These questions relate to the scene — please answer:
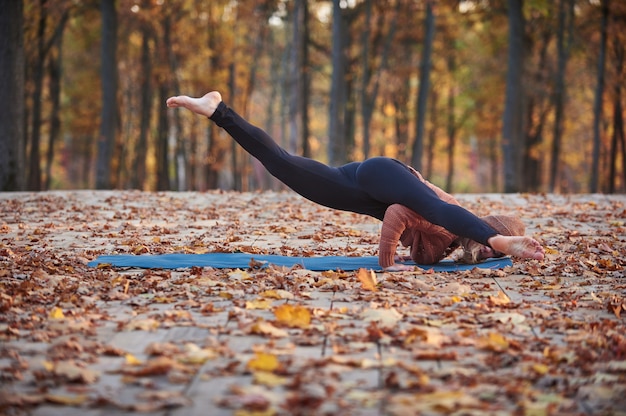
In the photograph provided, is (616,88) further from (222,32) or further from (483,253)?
(483,253)

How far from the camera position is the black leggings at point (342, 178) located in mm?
6359

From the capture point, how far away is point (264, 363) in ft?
11.6

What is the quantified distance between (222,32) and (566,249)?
75.3ft

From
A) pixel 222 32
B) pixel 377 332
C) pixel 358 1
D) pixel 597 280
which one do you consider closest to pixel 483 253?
pixel 597 280

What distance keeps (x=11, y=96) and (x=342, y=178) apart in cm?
1109

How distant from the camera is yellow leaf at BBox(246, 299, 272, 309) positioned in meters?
4.79

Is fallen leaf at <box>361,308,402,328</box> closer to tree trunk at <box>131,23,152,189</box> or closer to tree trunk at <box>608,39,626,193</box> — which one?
tree trunk at <box>131,23,152,189</box>

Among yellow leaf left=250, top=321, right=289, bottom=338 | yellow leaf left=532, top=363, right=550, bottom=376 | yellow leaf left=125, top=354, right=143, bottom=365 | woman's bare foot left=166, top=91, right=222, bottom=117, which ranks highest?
woman's bare foot left=166, top=91, right=222, bottom=117

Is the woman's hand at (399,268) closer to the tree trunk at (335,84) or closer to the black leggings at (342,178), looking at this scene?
the black leggings at (342,178)

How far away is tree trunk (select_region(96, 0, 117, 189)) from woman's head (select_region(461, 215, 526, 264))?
1392 cm

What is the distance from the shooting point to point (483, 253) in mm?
6730

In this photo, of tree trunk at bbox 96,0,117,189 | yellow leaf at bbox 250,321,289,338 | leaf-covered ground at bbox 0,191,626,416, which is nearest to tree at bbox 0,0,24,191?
tree trunk at bbox 96,0,117,189

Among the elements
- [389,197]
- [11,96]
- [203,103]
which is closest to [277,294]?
[389,197]

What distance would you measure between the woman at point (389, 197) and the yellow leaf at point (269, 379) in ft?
9.77
